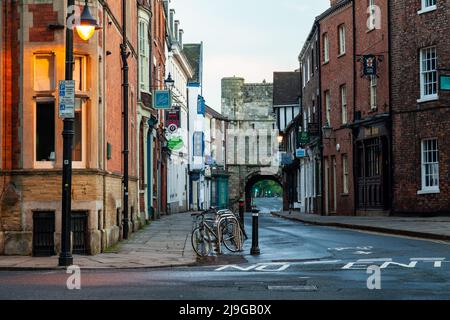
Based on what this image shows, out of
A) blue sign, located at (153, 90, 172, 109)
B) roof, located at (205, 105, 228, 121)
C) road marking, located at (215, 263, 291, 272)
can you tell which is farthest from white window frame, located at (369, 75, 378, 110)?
roof, located at (205, 105, 228, 121)

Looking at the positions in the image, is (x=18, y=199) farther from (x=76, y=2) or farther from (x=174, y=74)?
(x=174, y=74)

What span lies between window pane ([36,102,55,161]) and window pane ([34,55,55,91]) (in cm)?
38

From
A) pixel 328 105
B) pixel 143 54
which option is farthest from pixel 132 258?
pixel 328 105

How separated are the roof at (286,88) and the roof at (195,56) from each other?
723 cm

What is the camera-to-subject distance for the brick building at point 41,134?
17.7 meters

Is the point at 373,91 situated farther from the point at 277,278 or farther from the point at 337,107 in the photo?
the point at 277,278

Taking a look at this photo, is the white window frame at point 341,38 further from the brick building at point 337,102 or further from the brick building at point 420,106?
the brick building at point 420,106

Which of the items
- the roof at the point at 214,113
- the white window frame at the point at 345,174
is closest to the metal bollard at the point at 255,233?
the white window frame at the point at 345,174

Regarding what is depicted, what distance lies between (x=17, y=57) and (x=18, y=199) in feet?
10.2

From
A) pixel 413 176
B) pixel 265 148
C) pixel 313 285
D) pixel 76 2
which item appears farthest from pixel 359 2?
pixel 265 148

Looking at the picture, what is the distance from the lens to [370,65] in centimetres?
3541

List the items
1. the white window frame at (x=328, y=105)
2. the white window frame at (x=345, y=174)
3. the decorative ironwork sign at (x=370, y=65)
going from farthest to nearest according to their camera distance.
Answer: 1. the white window frame at (x=328, y=105)
2. the white window frame at (x=345, y=174)
3. the decorative ironwork sign at (x=370, y=65)

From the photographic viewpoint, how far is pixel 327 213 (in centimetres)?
4478
